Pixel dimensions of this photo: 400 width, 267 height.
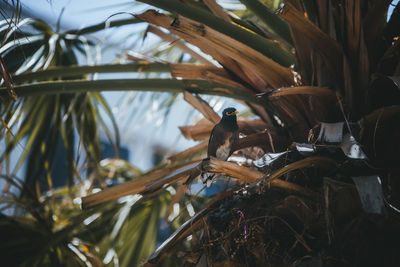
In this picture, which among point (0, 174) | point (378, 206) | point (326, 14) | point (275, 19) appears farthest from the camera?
point (0, 174)

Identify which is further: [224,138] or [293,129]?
[224,138]

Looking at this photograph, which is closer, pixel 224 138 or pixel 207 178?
pixel 207 178

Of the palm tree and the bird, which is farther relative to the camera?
the bird

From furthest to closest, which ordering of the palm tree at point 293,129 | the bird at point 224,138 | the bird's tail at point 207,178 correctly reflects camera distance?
the bird at point 224,138, the bird's tail at point 207,178, the palm tree at point 293,129

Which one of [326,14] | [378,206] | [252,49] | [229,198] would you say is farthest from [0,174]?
[378,206]

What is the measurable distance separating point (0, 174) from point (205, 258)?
1.05m

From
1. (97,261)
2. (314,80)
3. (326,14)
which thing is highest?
(326,14)

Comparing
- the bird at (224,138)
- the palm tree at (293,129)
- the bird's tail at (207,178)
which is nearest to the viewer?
Answer: the palm tree at (293,129)

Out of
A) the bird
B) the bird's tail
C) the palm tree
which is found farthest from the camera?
the bird

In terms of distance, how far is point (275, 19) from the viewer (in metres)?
1.34

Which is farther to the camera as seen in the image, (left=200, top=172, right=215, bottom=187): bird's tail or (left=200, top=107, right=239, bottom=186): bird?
(left=200, top=107, right=239, bottom=186): bird

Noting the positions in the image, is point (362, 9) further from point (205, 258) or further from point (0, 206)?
point (0, 206)

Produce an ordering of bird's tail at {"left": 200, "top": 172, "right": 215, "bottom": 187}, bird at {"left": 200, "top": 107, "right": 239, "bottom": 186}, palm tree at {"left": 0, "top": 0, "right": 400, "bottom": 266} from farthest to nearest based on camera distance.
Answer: bird at {"left": 200, "top": 107, "right": 239, "bottom": 186}, bird's tail at {"left": 200, "top": 172, "right": 215, "bottom": 187}, palm tree at {"left": 0, "top": 0, "right": 400, "bottom": 266}

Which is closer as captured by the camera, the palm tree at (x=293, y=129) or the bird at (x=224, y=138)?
the palm tree at (x=293, y=129)
